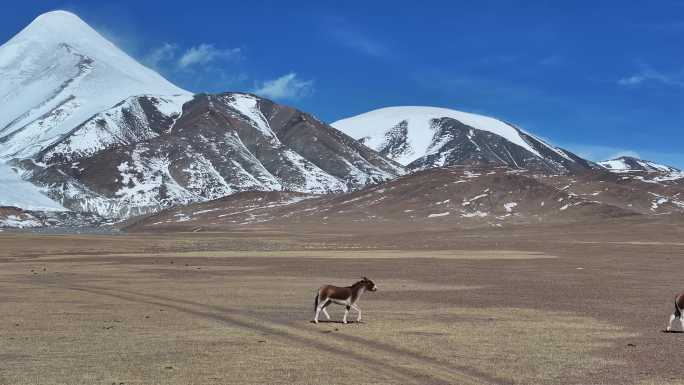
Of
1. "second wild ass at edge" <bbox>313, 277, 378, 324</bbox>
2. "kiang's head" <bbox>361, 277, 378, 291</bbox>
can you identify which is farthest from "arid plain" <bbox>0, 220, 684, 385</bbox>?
"kiang's head" <bbox>361, 277, 378, 291</bbox>

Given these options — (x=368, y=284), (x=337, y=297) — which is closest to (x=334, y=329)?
(x=337, y=297)

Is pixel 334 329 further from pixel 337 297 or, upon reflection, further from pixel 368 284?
pixel 368 284

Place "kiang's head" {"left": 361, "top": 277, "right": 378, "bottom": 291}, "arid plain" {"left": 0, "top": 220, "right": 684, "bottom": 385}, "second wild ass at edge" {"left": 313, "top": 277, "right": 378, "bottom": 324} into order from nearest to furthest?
"arid plain" {"left": 0, "top": 220, "right": 684, "bottom": 385}, "second wild ass at edge" {"left": 313, "top": 277, "right": 378, "bottom": 324}, "kiang's head" {"left": 361, "top": 277, "right": 378, "bottom": 291}

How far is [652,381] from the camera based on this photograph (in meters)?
16.9

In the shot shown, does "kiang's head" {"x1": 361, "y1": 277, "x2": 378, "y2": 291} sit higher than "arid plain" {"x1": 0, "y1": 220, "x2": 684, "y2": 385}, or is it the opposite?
"kiang's head" {"x1": 361, "y1": 277, "x2": 378, "y2": 291}

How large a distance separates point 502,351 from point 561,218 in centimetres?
18439

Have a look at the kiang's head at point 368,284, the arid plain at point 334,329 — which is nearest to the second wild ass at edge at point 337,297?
the kiang's head at point 368,284

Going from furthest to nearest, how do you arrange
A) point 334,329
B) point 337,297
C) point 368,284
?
point 368,284 → point 337,297 → point 334,329

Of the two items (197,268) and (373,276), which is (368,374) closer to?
(373,276)

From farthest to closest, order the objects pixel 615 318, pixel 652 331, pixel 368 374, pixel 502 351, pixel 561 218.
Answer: pixel 561 218, pixel 615 318, pixel 652 331, pixel 502 351, pixel 368 374

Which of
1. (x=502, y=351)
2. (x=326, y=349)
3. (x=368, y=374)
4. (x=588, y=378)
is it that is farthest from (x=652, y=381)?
(x=326, y=349)

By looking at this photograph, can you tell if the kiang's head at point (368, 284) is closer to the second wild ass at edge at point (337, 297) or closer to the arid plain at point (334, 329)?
the second wild ass at edge at point (337, 297)

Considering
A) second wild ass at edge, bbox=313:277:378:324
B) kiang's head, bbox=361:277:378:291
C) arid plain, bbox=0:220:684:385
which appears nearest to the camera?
arid plain, bbox=0:220:684:385

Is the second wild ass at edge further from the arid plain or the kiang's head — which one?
the arid plain
